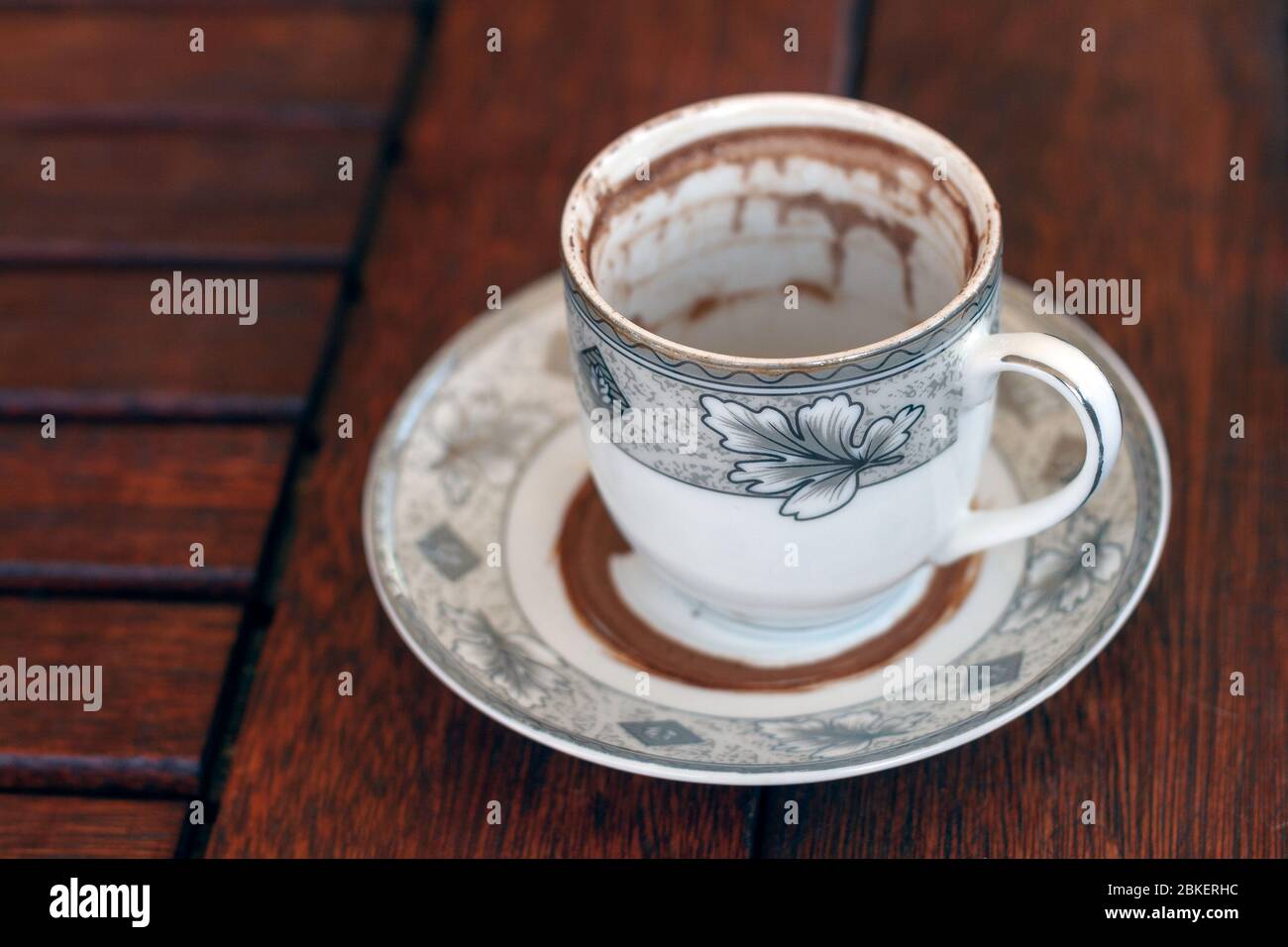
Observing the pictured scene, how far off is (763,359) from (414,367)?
0.93 ft

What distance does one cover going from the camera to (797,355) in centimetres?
73

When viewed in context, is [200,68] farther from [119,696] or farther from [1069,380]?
[1069,380]

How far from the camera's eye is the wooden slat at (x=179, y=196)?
0.86 meters

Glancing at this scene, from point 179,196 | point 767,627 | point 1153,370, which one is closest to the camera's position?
point 767,627

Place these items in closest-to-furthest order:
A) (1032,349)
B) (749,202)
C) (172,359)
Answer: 1. (1032,349)
2. (749,202)
3. (172,359)

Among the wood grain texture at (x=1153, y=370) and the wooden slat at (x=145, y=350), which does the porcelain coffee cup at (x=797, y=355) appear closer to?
the wood grain texture at (x=1153, y=370)

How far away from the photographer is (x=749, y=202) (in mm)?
675

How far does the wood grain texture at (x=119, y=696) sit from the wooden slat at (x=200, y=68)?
1.27 feet

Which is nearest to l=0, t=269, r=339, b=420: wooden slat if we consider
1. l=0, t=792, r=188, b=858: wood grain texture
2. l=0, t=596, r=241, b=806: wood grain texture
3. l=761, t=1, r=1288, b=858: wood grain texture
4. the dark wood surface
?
the dark wood surface

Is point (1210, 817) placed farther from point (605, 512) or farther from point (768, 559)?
point (605, 512)

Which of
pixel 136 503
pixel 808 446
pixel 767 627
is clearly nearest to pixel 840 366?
pixel 808 446

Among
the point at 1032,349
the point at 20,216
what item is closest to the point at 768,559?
the point at 1032,349

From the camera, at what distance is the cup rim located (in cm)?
53
